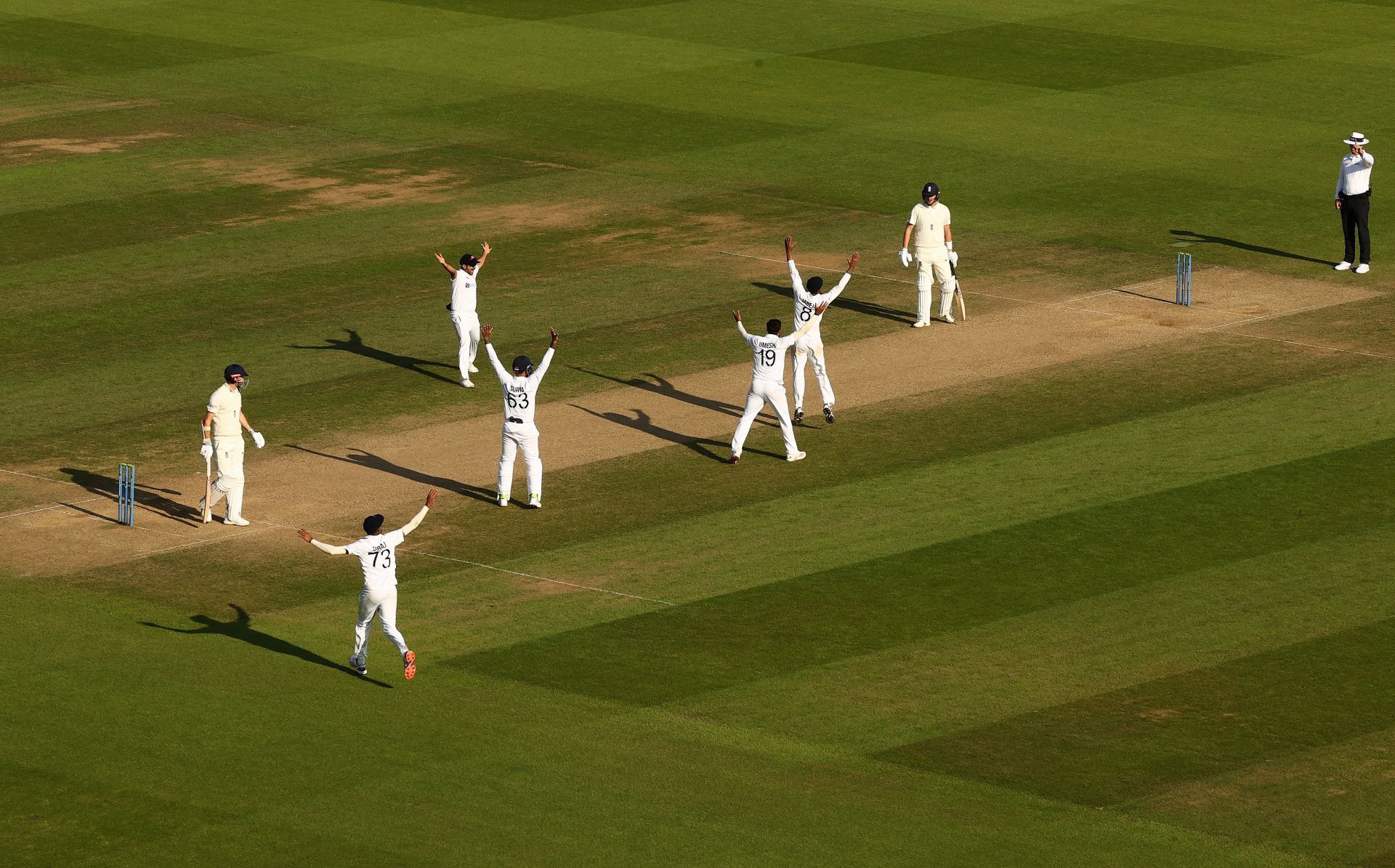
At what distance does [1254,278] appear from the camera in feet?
122

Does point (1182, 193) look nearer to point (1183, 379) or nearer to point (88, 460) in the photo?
point (1183, 379)

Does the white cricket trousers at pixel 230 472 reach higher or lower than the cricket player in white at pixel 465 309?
lower

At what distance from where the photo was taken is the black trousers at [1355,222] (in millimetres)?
36938

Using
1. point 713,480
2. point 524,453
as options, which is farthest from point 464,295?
point 713,480

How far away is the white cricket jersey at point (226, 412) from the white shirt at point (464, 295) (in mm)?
5803

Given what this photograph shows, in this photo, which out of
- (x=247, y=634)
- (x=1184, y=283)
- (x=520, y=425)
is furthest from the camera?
(x=1184, y=283)

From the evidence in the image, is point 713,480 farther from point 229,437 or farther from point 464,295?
point 229,437

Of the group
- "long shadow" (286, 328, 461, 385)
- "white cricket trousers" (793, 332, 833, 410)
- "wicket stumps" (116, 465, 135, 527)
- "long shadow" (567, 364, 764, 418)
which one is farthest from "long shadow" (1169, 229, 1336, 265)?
"wicket stumps" (116, 465, 135, 527)

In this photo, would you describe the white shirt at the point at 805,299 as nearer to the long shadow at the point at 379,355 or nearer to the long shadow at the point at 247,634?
the long shadow at the point at 379,355

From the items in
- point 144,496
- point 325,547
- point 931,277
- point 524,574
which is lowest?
point 524,574

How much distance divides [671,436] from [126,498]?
23.3 ft

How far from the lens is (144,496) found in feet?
92.0

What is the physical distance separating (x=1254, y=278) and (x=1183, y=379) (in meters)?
5.92

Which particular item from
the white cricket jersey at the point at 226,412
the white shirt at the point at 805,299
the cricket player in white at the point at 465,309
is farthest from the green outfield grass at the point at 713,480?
the white cricket jersey at the point at 226,412
